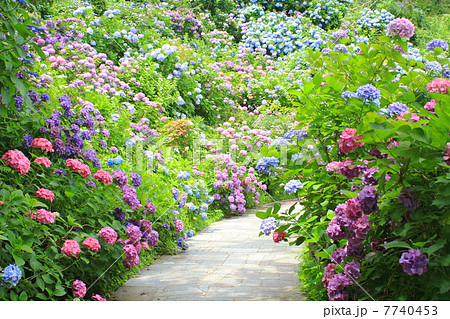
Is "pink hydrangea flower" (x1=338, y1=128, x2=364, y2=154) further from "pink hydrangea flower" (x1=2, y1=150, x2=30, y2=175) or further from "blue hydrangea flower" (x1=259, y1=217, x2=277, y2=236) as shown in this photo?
"pink hydrangea flower" (x1=2, y1=150, x2=30, y2=175)

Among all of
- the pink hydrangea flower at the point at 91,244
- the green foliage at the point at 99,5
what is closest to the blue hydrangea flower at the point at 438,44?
the pink hydrangea flower at the point at 91,244

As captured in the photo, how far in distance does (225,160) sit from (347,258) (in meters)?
5.06

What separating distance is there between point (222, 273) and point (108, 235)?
1.26 m

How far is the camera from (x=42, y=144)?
326 cm

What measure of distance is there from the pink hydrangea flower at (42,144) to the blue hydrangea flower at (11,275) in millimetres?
→ 1056

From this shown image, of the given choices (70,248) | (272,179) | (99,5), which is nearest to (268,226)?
(272,179)

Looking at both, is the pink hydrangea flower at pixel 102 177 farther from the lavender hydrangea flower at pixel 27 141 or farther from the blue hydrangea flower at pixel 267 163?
the blue hydrangea flower at pixel 267 163

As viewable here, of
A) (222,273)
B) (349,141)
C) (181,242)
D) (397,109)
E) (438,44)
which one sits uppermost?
(438,44)

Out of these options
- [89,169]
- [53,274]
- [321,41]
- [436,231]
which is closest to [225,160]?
[89,169]

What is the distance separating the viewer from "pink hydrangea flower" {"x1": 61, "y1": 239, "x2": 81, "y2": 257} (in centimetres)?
289

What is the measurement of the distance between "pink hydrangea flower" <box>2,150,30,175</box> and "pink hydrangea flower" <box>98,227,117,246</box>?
670 millimetres

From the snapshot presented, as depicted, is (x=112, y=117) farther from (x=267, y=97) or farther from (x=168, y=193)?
(x=267, y=97)

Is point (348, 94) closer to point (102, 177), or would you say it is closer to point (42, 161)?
point (102, 177)

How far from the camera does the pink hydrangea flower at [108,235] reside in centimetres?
321
